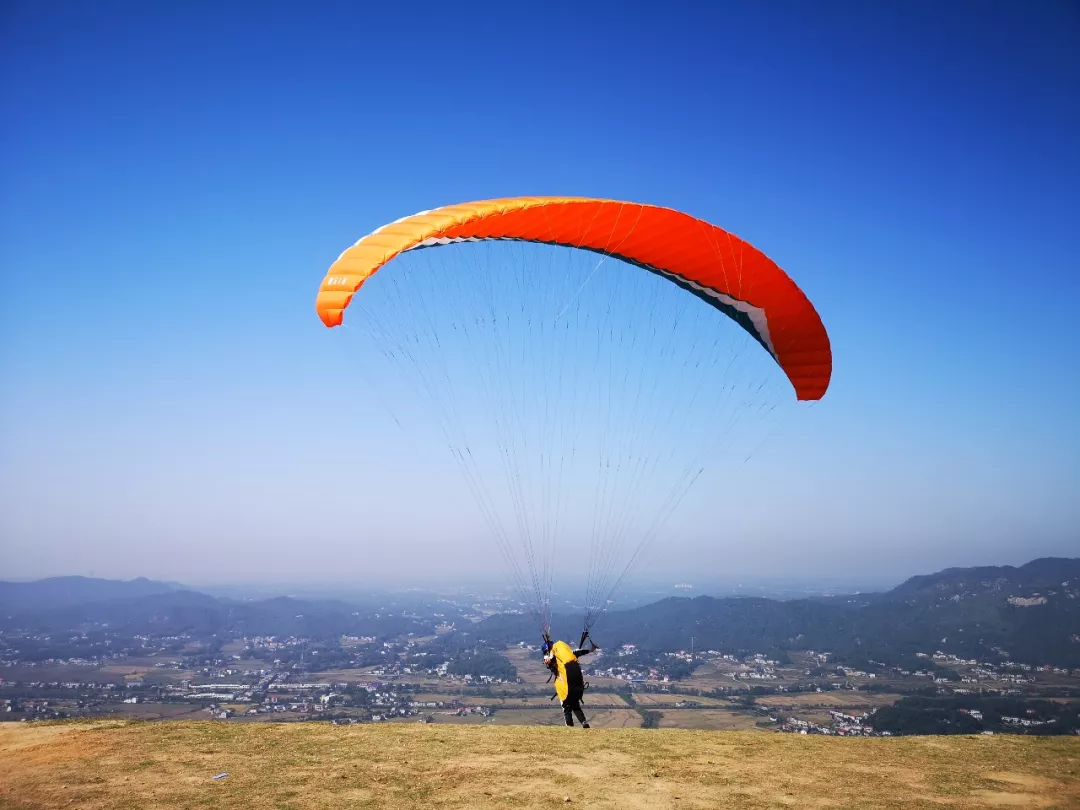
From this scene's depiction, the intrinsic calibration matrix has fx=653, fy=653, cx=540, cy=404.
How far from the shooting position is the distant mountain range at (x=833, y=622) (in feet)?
254

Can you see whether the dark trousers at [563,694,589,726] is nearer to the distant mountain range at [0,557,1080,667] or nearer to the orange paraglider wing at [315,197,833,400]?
the orange paraglider wing at [315,197,833,400]

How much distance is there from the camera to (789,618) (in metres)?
94.4

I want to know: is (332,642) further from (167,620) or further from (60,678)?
(167,620)

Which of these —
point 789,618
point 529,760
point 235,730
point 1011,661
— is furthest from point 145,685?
point 1011,661

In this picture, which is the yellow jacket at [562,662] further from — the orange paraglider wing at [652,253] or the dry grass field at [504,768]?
the orange paraglider wing at [652,253]

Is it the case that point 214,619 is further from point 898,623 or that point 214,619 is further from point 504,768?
point 504,768

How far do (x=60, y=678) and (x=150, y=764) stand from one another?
75.9 metres

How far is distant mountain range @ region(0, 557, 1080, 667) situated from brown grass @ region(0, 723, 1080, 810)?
69442mm

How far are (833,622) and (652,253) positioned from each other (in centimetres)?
9363

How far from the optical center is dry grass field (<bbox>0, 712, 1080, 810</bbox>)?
7.89m

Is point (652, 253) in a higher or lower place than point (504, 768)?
higher

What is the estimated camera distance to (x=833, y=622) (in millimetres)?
91875

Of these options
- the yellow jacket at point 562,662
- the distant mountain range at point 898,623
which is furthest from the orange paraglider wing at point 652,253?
the distant mountain range at point 898,623

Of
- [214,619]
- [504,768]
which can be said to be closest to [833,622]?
[504,768]
